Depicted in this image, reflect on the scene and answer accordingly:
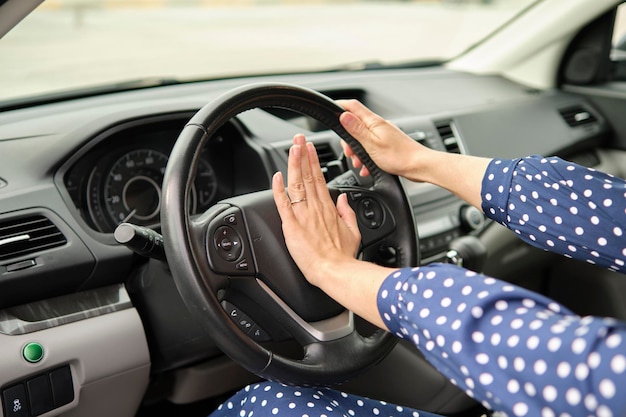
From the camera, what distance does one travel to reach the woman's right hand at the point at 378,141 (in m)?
1.32

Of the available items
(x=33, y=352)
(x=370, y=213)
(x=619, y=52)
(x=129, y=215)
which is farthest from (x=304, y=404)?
(x=619, y=52)

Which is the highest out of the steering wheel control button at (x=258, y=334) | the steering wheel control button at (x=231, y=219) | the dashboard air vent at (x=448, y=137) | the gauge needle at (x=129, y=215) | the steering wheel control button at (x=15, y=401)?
the steering wheel control button at (x=231, y=219)

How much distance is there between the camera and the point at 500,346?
795 millimetres

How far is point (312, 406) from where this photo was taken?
113 cm

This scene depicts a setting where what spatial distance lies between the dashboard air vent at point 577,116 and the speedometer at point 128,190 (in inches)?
55.9

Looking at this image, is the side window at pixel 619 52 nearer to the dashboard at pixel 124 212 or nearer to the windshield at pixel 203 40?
the windshield at pixel 203 40

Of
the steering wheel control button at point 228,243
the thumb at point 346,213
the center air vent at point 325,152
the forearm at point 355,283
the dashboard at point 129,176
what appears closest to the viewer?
the forearm at point 355,283

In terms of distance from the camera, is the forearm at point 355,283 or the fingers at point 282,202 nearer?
the forearm at point 355,283

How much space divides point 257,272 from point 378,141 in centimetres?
37

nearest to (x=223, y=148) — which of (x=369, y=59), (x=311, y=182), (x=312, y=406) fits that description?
(x=311, y=182)

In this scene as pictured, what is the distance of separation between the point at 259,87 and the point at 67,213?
19.0 inches

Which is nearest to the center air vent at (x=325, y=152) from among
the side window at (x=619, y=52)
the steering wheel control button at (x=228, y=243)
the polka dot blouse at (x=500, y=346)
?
the steering wheel control button at (x=228, y=243)

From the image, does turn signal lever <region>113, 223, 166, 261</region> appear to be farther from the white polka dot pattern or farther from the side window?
the side window

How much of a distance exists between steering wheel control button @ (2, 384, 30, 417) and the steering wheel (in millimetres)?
425
